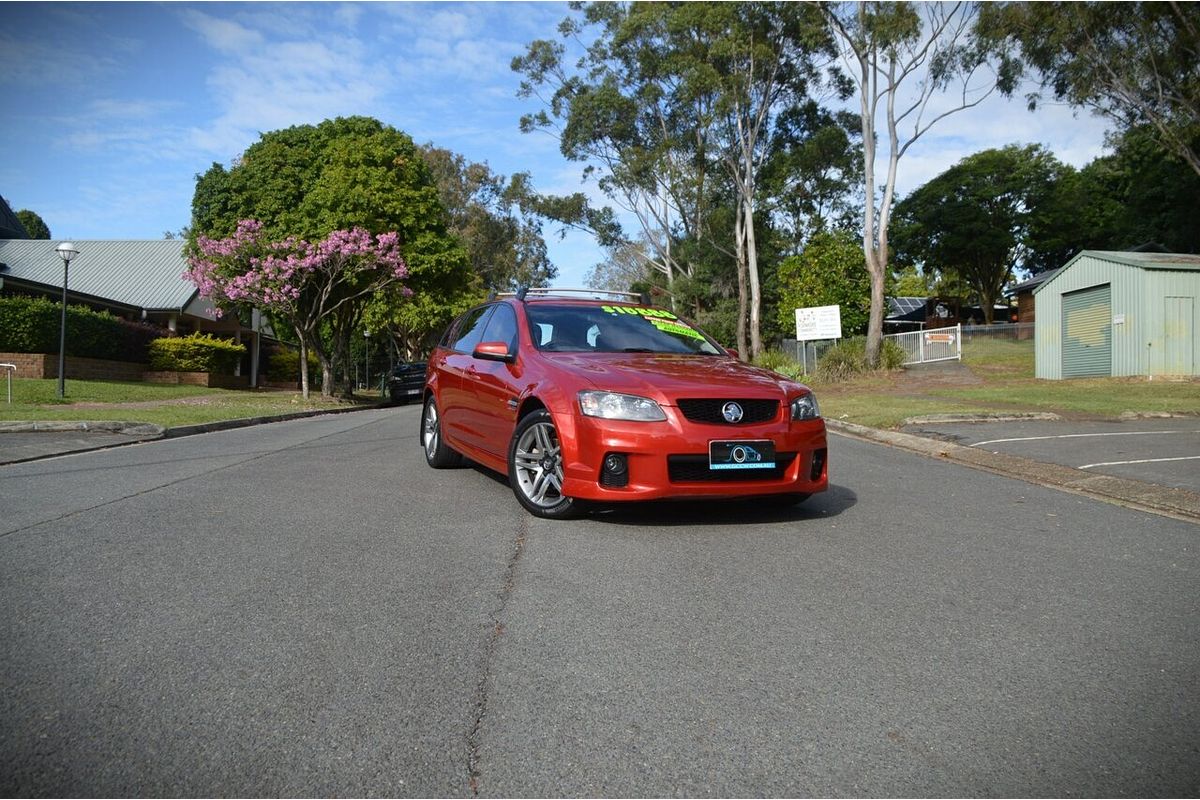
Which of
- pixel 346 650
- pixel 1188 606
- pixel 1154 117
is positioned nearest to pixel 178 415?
pixel 346 650

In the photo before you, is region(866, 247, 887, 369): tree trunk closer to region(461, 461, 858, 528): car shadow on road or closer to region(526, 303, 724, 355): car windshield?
region(526, 303, 724, 355): car windshield

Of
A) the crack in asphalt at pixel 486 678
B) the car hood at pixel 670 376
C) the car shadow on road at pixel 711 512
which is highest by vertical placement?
the car hood at pixel 670 376

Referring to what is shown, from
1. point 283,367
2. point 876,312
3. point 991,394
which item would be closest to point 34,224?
point 283,367

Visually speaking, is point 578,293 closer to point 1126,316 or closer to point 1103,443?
point 1103,443

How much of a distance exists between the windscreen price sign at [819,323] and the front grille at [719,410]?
23741mm

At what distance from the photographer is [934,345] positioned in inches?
1304

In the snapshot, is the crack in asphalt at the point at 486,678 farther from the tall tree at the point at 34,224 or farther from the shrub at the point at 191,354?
the tall tree at the point at 34,224

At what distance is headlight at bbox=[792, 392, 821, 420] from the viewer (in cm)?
583

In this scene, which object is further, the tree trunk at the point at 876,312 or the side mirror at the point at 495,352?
the tree trunk at the point at 876,312

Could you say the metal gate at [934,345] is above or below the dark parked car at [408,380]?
above

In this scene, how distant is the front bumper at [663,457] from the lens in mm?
5332

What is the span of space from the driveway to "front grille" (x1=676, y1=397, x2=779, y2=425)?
3.85 m

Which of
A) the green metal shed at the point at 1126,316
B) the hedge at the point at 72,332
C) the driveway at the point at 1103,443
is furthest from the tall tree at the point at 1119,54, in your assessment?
the hedge at the point at 72,332

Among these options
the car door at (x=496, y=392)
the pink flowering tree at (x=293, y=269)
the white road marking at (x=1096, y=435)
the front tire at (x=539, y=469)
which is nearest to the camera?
the front tire at (x=539, y=469)
